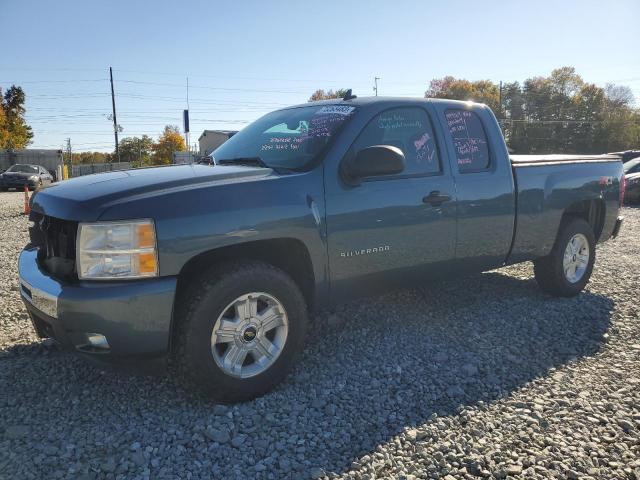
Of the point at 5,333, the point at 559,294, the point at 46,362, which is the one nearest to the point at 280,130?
the point at 46,362

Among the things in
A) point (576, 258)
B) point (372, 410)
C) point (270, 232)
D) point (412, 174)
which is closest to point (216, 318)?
point (270, 232)

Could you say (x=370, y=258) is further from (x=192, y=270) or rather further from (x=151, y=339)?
(x=151, y=339)

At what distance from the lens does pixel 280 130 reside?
3.84 m

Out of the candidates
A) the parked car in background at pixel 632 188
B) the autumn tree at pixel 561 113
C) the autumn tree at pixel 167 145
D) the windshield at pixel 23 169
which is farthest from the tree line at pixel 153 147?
the parked car in background at pixel 632 188

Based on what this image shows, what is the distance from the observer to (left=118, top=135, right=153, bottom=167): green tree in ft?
261

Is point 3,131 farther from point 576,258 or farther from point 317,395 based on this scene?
point 317,395

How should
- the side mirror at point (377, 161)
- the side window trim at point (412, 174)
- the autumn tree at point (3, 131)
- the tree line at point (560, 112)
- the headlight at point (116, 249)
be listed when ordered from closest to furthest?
the headlight at point (116, 249) → the side mirror at point (377, 161) → the side window trim at point (412, 174) → the autumn tree at point (3, 131) → the tree line at point (560, 112)

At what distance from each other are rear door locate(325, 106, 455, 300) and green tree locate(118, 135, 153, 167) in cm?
8019

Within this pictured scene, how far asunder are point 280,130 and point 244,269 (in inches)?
53.4

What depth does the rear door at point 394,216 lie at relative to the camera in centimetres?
329

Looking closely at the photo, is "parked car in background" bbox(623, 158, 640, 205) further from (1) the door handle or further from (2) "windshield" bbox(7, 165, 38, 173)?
(2) "windshield" bbox(7, 165, 38, 173)

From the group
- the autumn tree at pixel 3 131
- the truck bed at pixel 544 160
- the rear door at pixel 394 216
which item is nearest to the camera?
the rear door at pixel 394 216

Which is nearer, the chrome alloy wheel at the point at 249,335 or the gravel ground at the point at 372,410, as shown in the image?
the gravel ground at the point at 372,410

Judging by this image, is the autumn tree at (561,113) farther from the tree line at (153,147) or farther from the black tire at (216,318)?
the black tire at (216,318)
